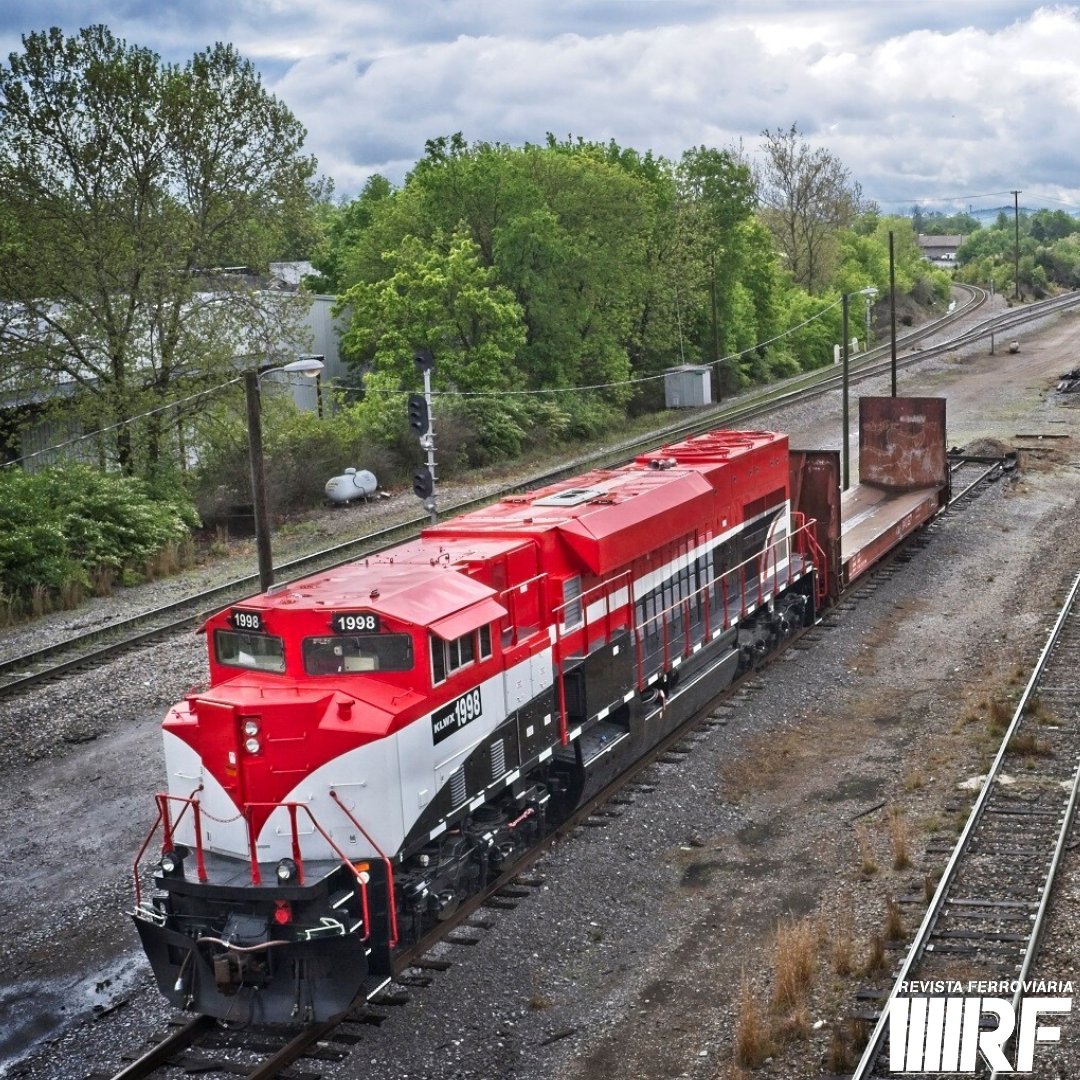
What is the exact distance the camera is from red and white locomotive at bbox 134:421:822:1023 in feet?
37.1

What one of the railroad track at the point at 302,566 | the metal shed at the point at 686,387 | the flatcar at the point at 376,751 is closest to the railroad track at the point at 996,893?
the flatcar at the point at 376,751

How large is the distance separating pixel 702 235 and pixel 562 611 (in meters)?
48.6

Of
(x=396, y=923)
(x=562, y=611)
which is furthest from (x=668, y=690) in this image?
(x=396, y=923)

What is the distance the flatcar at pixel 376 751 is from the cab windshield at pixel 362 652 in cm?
2

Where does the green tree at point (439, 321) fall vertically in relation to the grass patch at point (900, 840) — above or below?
above

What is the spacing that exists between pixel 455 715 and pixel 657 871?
3640 millimetres

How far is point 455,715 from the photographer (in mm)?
12750

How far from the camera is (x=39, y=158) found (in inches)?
1313

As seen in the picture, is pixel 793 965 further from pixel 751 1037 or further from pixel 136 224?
pixel 136 224

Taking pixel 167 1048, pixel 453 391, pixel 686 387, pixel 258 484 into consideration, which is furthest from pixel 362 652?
pixel 686 387

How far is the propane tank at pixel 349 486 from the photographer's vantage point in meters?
38.6

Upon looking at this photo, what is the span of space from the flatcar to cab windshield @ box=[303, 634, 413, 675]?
0.6 inches

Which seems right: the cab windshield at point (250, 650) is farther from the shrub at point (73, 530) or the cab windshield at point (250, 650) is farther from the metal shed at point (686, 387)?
the metal shed at point (686, 387)

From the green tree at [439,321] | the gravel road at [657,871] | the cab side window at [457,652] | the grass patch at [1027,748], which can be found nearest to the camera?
the gravel road at [657,871]
